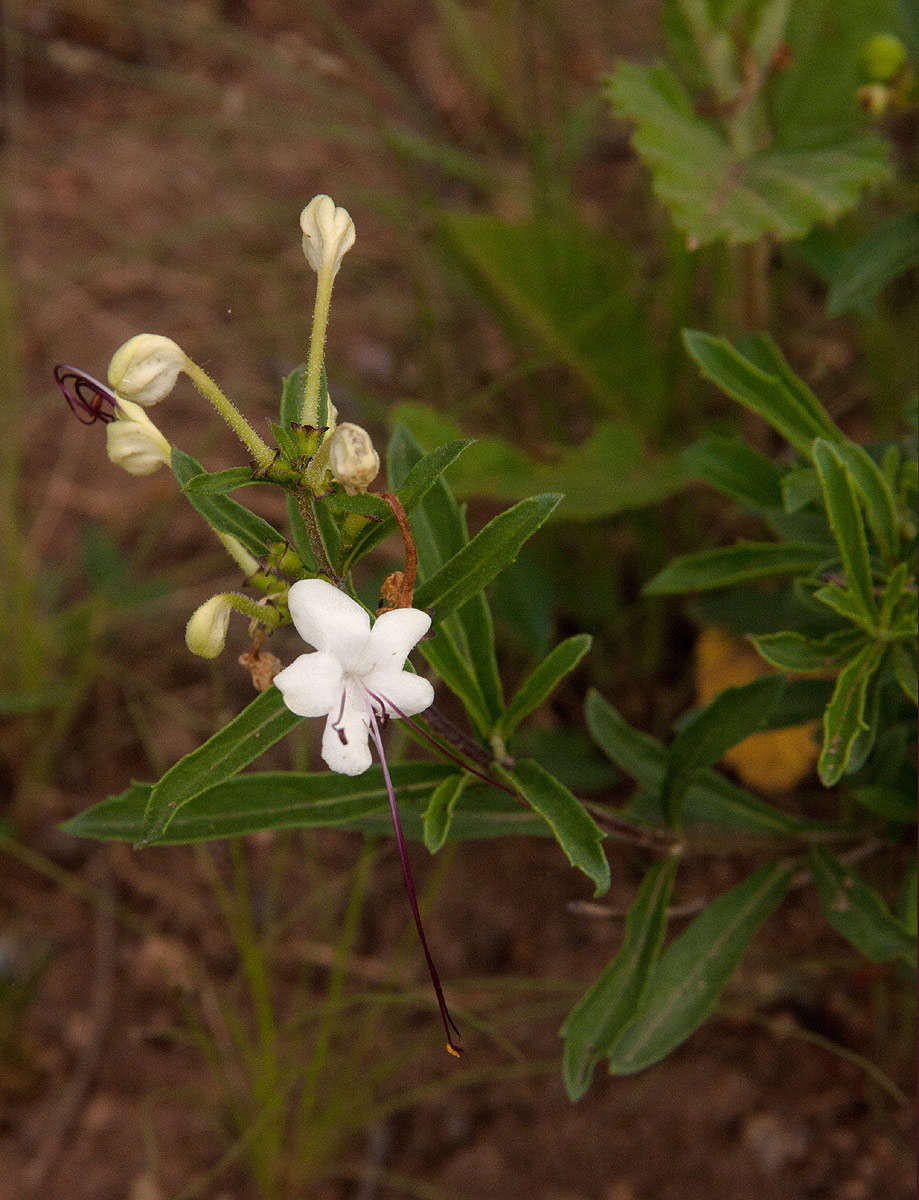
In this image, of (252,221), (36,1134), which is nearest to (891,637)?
(36,1134)

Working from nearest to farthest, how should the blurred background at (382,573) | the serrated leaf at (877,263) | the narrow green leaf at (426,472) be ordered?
1. the narrow green leaf at (426,472)
2. the serrated leaf at (877,263)
3. the blurred background at (382,573)

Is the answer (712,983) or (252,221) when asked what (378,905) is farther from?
(252,221)

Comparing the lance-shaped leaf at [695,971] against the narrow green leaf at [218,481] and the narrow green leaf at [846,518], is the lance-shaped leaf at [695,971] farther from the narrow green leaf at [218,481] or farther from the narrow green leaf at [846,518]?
the narrow green leaf at [218,481]

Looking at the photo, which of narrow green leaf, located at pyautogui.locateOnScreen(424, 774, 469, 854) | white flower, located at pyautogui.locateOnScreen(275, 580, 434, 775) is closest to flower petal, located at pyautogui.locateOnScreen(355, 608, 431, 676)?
white flower, located at pyautogui.locateOnScreen(275, 580, 434, 775)

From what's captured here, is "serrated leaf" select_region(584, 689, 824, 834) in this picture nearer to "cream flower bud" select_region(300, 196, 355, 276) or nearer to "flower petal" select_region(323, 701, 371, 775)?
"flower petal" select_region(323, 701, 371, 775)

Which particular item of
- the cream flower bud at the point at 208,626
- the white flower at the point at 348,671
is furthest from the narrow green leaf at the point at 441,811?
the cream flower bud at the point at 208,626

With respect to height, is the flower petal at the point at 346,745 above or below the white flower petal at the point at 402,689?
below

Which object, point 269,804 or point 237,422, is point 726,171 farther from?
point 269,804
